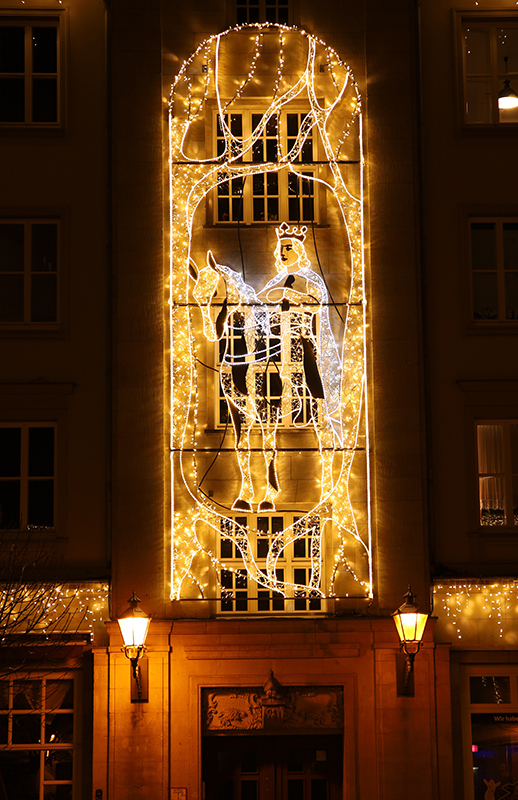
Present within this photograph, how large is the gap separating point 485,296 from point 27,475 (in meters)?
8.22

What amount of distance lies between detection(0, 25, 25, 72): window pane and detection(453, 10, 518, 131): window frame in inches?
298

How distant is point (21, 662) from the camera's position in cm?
1487

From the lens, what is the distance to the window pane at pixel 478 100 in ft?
56.0

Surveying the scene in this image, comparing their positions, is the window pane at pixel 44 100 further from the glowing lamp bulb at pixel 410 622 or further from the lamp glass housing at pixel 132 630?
the glowing lamp bulb at pixel 410 622

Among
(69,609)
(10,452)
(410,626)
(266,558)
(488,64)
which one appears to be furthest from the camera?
(488,64)

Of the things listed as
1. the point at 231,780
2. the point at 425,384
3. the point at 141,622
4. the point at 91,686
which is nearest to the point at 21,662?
the point at 91,686

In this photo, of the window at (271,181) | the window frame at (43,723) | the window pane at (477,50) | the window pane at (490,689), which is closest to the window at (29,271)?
the window at (271,181)

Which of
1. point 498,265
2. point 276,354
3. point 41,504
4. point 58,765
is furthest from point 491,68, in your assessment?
point 58,765

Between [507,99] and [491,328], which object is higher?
[507,99]

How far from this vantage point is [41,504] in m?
15.9

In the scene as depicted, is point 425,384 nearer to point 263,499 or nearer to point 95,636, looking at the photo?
point 263,499

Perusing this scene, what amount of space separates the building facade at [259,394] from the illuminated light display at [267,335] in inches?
1.9

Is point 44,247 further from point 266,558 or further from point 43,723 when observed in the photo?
point 43,723

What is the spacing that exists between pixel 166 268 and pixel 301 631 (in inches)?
246
